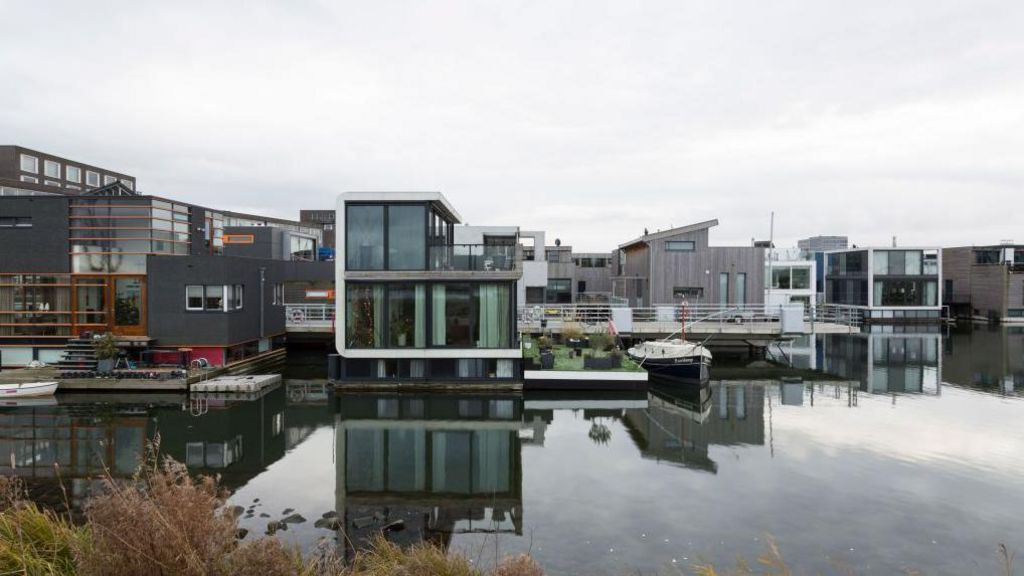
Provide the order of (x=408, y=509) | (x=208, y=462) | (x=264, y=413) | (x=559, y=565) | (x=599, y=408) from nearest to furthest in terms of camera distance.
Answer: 1. (x=559, y=565)
2. (x=408, y=509)
3. (x=208, y=462)
4. (x=264, y=413)
5. (x=599, y=408)

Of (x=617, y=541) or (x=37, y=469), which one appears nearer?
(x=617, y=541)

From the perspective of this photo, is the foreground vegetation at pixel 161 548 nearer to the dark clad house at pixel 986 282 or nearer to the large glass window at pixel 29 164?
the large glass window at pixel 29 164

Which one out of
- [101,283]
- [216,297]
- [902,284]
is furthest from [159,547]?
[902,284]

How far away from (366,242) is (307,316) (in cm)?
1416

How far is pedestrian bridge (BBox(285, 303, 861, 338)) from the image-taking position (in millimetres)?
33062

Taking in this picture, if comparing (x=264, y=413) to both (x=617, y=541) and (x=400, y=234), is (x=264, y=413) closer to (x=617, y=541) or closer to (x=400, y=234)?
(x=400, y=234)

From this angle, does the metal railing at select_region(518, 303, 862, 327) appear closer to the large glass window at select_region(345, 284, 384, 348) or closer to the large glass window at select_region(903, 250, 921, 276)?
the large glass window at select_region(345, 284, 384, 348)

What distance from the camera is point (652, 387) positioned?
26516mm

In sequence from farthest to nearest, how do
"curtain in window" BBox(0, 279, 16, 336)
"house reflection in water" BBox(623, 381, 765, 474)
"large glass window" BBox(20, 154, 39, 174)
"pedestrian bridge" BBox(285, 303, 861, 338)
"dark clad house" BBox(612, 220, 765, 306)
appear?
"large glass window" BBox(20, 154, 39, 174) → "dark clad house" BBox(612, 220, 765, 306) → "pedestrian bridge" BBox(285, 303, 861, 338) → "curtain in window" BBox(0, 279, 16, 336) → "house reflection in water" BBox(623, 381, 765, 474)

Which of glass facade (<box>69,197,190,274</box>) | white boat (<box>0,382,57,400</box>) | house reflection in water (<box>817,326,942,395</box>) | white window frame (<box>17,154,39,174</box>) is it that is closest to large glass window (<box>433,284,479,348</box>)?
glass facade (<box>69,197,190,274</box>)

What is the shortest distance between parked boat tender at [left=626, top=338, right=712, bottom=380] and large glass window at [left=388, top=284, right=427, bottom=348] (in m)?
9.64

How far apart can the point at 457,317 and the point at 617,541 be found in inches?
563

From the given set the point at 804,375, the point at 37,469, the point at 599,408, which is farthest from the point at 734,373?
the point at 37,469

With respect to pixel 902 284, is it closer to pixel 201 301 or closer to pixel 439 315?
pixel 439 315
